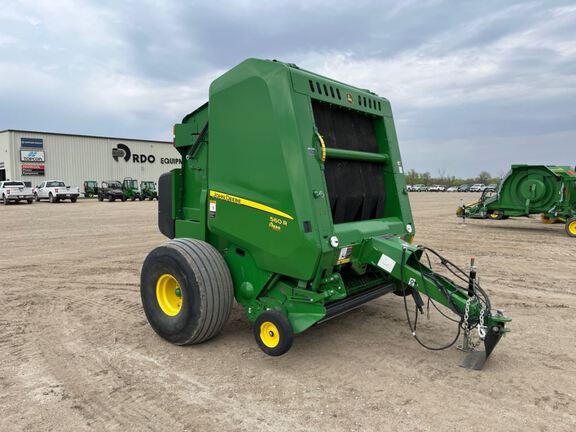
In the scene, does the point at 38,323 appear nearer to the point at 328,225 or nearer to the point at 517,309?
the point at 328,225

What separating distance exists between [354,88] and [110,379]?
3462 mm

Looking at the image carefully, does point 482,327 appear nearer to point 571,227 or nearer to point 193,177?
point 193,177

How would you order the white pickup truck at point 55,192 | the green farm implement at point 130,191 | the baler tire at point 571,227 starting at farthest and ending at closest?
the green farm implement at point 130,191 → the white pickup truck at point 55,192 → the baler tire at point 571,227

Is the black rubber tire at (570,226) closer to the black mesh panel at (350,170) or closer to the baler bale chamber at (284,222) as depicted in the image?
the baler bale chamber at (284,222)

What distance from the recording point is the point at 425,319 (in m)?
4.69

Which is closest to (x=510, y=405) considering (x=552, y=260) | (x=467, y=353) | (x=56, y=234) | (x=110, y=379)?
(x=467, y=353)

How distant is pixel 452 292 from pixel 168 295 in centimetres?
264

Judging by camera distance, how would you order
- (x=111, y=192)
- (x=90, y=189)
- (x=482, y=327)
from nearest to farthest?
(x=482, y=327) → (x=111, y=192) → (x=90, y=189)

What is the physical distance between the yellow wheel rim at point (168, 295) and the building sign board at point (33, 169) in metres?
40.7

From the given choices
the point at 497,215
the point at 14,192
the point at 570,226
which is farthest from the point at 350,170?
the point at 14,192

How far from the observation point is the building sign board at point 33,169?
1496 inches

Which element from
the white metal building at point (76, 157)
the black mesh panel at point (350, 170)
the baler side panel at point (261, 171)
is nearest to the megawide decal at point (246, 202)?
the baler side panel at point (261, 171)

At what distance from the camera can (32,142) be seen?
38.2 meters

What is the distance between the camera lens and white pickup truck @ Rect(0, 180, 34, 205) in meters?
26.7
